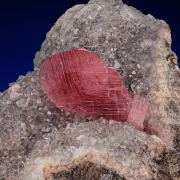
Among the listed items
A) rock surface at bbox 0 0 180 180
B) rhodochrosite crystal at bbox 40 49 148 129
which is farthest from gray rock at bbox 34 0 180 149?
rhodochrosite crystal at bbox 40 49 148 129

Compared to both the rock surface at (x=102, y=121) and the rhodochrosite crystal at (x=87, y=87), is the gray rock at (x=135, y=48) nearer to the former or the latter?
the rock surface at (x=102, y=121)

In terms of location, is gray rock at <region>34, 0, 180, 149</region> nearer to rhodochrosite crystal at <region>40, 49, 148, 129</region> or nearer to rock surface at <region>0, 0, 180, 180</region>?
rock surface at <region>0, 0, 180, 180</region>

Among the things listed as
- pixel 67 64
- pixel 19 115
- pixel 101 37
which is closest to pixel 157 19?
pixel 101 37

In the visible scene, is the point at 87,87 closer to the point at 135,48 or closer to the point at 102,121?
the point at 102,121

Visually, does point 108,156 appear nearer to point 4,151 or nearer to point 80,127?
point 80,127

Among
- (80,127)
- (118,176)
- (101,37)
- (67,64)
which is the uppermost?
(101,37)

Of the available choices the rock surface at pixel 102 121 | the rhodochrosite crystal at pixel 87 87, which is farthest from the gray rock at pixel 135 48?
the rhodochrosite crystal at pixel 87 87
